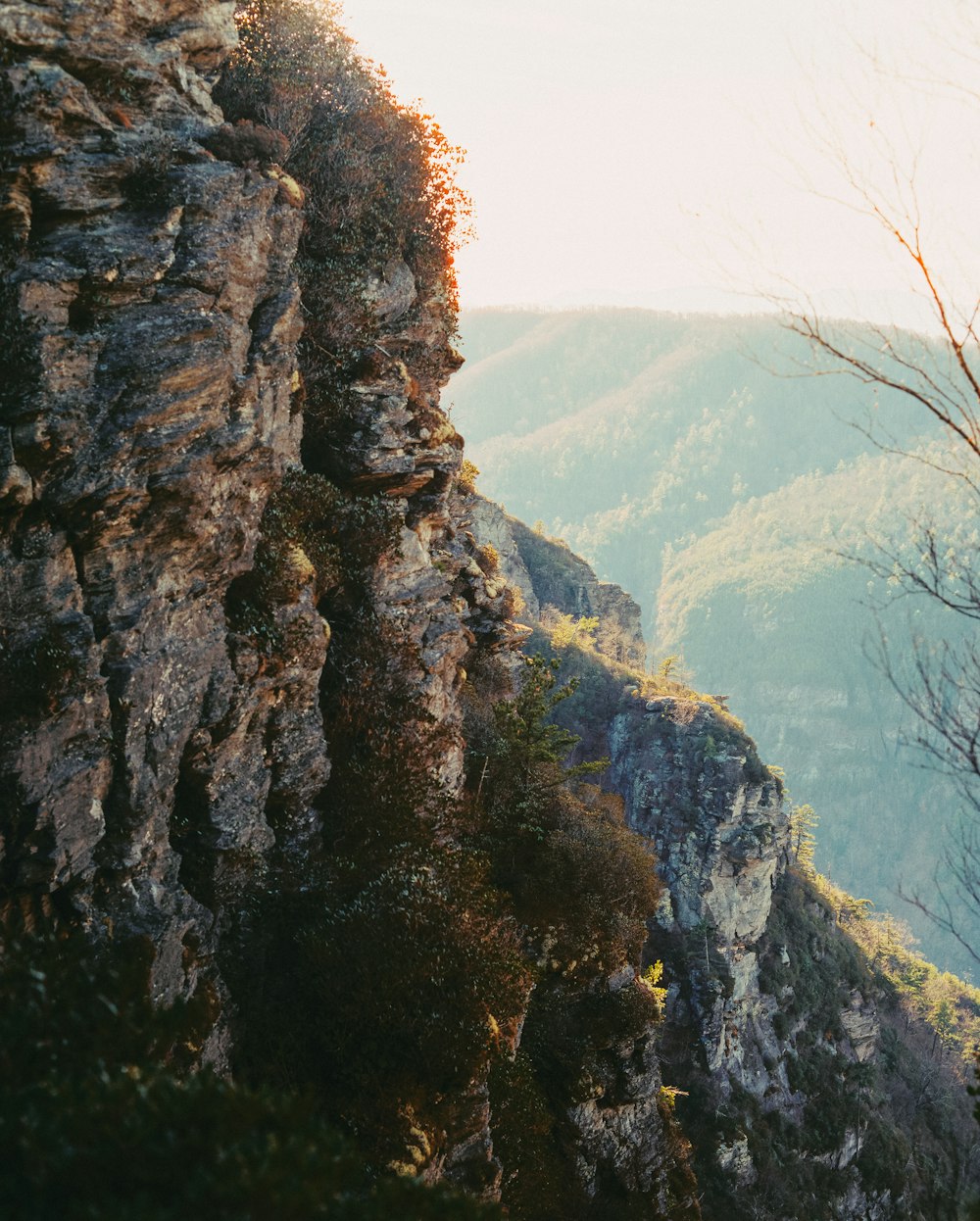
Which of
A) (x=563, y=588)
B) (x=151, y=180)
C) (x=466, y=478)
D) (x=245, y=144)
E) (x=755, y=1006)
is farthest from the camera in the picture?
(x=563, y=588)

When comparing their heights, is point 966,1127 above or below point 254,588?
below

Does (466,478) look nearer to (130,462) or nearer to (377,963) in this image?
(130,462)

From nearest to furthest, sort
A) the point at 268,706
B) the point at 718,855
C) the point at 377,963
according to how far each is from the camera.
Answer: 1. the point at 377,963
2. the point at 268,706
3. the point at 718,855

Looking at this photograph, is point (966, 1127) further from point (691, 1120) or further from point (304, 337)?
point (304, 337)

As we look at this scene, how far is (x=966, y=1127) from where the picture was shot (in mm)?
56594

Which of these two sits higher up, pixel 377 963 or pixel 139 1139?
pixel 139 1139

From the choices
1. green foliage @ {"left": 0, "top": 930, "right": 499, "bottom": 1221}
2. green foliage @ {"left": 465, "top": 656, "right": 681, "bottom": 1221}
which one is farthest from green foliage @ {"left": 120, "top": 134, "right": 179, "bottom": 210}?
→ green foliage @ {"left": 465, "top": 656, "right": 681, "bottom": 1221}

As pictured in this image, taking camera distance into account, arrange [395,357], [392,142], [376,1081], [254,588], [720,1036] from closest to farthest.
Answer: [376,1081]
[254,588]
[395,357]
[392,142]
[720,1036]

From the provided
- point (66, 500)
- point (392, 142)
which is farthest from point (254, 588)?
point (392, 142)

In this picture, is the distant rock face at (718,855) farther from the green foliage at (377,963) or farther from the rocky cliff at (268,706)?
the green foliage at (377,963)

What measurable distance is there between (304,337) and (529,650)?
4256 cm

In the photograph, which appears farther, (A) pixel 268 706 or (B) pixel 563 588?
(B) pixel 563 588

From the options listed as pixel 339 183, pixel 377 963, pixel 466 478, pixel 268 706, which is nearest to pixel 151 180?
pixel 339 183

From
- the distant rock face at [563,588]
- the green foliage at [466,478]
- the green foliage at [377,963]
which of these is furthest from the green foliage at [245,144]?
the distant rock face at [563,588]
